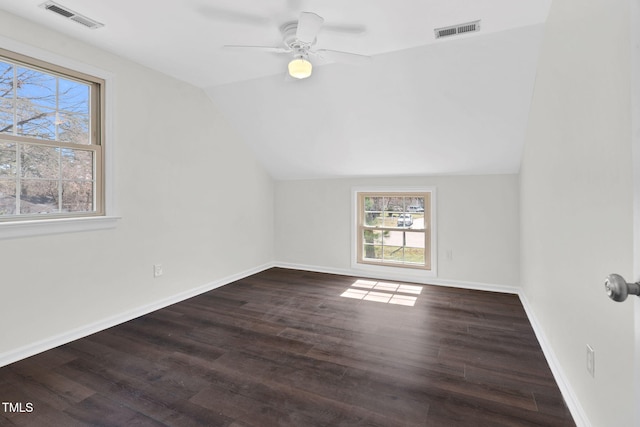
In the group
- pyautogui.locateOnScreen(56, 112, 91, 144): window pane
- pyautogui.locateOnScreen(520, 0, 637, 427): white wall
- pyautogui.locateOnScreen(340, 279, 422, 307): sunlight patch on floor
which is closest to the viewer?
pyautogui.locateOnScreen(520, 0, 637, 427): white wall

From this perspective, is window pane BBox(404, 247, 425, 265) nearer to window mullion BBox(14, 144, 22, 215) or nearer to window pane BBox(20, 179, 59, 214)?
window pane BBox(20, 179, 59, 214)

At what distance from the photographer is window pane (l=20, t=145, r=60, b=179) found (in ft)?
8.00

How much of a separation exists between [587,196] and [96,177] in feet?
11.5

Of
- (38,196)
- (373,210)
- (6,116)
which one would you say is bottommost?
(373,210)

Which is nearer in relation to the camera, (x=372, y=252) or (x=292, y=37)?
(x=292, y=37)

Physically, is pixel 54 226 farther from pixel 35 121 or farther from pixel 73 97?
pixel 73 97

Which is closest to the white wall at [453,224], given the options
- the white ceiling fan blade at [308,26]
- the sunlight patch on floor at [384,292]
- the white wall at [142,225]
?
the sunlight patch on floor at [384,292]

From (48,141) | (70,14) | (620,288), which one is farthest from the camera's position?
(48,141)

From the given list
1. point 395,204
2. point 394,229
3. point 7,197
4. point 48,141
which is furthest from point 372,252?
point 7,197

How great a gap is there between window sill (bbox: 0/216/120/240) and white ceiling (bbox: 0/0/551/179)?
1.50m

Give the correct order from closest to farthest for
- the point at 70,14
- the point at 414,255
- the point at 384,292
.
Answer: the point at 70,14
the point at 384,292
the point at 414,255

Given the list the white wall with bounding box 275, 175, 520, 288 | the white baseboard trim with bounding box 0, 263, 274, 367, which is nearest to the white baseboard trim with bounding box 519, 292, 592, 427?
the white wall with bounding box 275, 175, 520, 288

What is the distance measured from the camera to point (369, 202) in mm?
4828

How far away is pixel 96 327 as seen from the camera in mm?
2807
